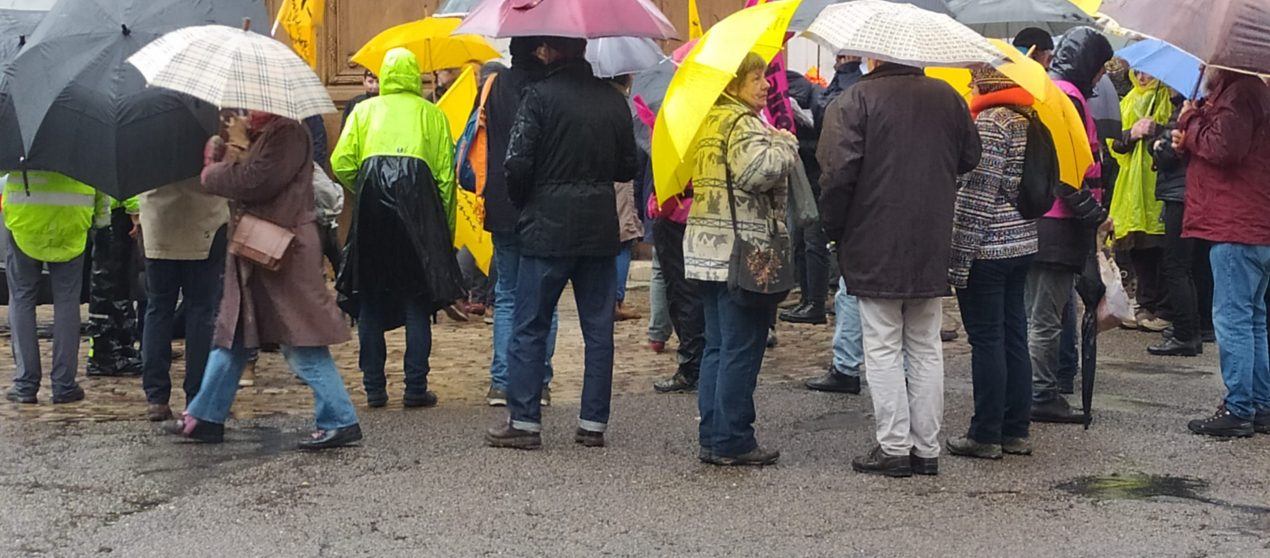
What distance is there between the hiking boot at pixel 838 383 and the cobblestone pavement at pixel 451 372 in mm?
383

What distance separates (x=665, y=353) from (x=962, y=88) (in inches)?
96.4

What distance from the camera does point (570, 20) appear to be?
6.99 meters

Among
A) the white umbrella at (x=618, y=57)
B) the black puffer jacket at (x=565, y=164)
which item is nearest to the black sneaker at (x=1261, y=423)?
the black puffer jacket at (x=565, y=164)

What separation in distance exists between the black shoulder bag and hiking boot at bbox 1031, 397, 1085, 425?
1.95m

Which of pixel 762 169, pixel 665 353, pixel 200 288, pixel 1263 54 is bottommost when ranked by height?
pixel 665 353

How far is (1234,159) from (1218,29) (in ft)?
2.98

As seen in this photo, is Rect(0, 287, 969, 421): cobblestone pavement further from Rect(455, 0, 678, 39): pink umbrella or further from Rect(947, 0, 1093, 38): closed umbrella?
Rect(455, 0, 678, 39): pink umbrella

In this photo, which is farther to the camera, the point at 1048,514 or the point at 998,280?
the point at 998,280

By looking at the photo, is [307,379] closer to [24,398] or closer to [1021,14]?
[24,398]

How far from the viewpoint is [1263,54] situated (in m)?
6.87

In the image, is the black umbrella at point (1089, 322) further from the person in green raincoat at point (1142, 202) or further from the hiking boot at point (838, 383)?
the person in green raincoat at point (1142, 202)

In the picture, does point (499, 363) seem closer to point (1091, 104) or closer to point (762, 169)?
point (762, 169)

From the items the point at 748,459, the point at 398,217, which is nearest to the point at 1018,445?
the point at 748,459

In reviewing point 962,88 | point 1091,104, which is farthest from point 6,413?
point 1091,104
